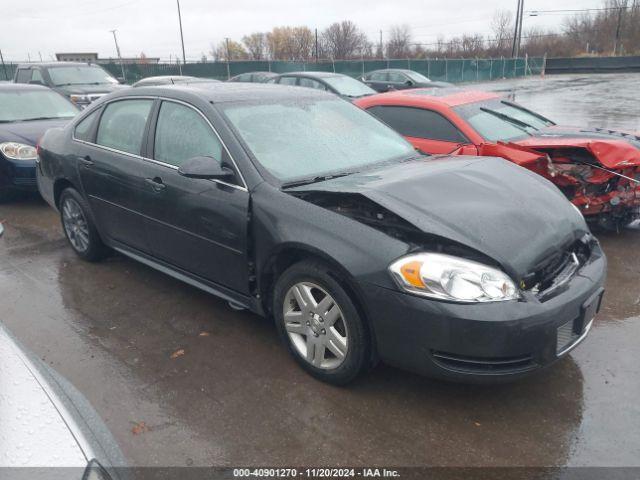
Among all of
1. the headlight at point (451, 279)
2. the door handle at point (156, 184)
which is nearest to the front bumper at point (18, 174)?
the door handle at point (156, 184)

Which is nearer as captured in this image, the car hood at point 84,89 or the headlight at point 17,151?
the headlight at point 17,151

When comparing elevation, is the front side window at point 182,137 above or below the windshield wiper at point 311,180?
above

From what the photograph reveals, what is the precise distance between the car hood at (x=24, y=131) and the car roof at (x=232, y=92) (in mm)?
3409

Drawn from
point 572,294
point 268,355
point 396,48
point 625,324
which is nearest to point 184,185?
point 268,355

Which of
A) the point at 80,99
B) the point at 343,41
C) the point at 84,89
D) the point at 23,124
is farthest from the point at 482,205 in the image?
the point at 343,41

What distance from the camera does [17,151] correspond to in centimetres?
695

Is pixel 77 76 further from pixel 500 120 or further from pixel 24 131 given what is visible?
pixel 500 120

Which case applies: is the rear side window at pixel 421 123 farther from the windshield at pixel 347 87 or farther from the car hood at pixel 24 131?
the windshield at pixel 347 87

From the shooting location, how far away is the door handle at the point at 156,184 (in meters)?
3.82

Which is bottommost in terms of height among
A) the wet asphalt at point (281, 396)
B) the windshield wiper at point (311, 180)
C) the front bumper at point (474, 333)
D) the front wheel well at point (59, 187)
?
the wet asphalt at point (281, 396)

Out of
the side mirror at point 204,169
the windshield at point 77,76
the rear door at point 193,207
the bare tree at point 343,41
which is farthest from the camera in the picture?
the bare tree at point 343,41

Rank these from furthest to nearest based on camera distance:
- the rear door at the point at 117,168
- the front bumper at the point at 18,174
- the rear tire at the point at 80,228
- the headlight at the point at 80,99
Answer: the headlight at the point at 80,99, the front bumper at the point at 18,174, the rear tire at the point at 80,228, the rear door at the point at 117,168

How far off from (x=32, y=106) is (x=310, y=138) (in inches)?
250

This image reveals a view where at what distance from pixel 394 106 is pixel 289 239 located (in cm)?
397
